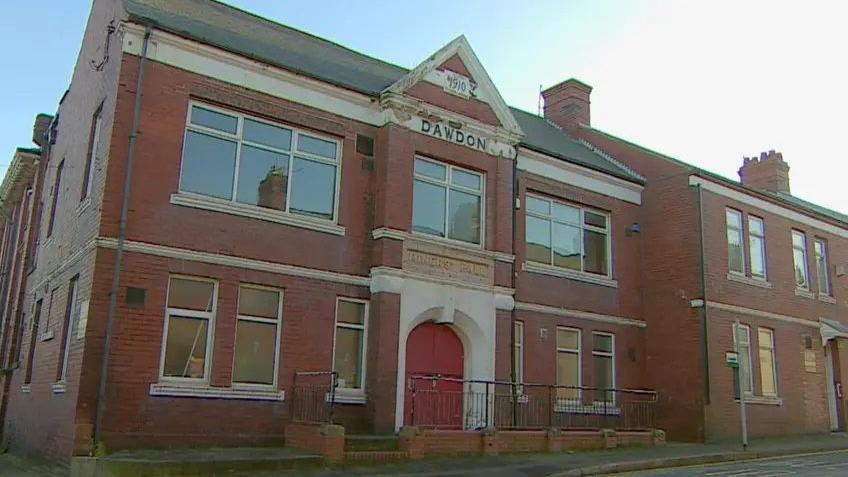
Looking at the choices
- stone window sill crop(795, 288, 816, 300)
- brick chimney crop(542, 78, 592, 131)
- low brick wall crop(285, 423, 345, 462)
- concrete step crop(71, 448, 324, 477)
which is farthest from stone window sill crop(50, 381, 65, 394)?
stone window sill crop(795, 288, 816, 300)

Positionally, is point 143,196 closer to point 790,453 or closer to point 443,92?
point 443,92

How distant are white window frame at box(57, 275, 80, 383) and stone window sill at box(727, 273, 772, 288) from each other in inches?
652

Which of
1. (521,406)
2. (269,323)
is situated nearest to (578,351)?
(521,406)

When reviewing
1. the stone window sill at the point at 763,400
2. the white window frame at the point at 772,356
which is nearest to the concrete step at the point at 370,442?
the stone window sill at the point at 763,400

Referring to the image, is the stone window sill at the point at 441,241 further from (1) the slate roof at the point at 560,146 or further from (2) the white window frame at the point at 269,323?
(1) the slate roof at the point at 560,146

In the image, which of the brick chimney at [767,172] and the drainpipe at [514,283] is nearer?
the drainpipe at [514,283]

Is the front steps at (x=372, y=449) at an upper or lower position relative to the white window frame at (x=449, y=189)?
lower

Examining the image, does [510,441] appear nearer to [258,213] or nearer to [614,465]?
[614,465]

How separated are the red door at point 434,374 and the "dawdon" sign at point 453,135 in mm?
4230

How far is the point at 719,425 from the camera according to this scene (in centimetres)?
2047

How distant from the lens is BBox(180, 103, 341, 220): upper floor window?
49.3 feet

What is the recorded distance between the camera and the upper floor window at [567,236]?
67.3 ft

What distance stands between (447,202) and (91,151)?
762 cm

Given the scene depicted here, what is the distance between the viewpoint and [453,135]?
59.7 ft
